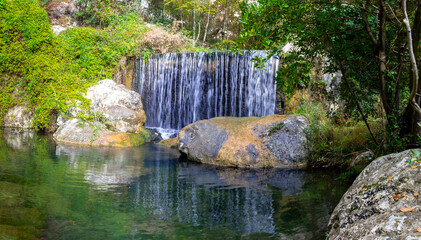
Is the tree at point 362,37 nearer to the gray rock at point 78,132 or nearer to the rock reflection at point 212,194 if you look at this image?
the rock reflection at point 212,194

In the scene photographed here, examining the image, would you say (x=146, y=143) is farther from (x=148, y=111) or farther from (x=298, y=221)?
Result: (x=298, y=221)

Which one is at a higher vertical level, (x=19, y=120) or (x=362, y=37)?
(x=362, y=37)

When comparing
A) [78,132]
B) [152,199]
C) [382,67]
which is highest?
[382,67]

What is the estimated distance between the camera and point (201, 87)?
40.2 ft

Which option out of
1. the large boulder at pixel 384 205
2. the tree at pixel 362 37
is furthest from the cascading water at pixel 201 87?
the large boulder at pixel 384 205

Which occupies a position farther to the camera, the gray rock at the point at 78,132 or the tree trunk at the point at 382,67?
the gray rock at the point at 78,132

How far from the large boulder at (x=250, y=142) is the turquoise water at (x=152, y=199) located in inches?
16.8

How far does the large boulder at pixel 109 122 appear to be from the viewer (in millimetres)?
10180

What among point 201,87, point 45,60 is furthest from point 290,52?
point 45,60

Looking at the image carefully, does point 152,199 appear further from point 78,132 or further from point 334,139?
point 78,132

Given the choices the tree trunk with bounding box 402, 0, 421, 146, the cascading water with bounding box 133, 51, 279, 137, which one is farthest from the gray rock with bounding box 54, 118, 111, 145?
the tree trunk with bounding box 402, 0, 421, 146

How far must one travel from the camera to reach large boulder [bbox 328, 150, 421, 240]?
6.06 feet

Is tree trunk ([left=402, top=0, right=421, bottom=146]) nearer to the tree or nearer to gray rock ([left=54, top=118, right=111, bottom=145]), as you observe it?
the tree

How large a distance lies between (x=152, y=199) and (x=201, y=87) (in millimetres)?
7702
